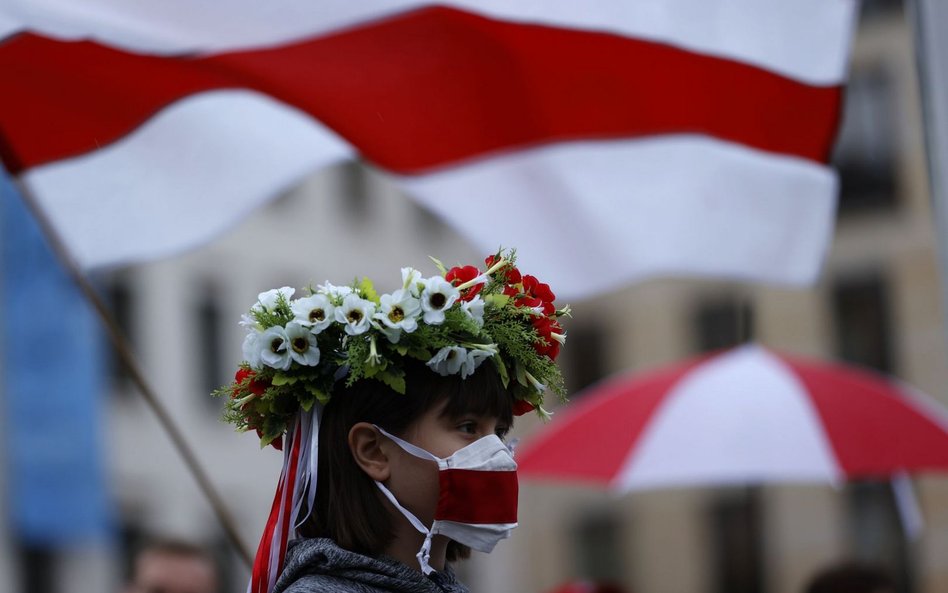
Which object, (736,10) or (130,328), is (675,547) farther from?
(736,10)

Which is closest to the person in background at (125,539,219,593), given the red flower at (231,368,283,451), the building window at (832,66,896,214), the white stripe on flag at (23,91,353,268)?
the white stripe on flag at (23,91,353,268)

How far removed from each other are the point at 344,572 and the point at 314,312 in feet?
1.55

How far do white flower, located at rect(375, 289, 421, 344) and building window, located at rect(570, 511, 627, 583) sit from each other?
81.5 ft

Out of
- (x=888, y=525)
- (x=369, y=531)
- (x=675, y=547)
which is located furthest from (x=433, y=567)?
(x=675, y=547)

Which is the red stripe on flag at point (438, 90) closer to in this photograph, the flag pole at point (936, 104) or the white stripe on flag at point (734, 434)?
the flag pole at point (936, 104)

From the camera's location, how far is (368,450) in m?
2.95

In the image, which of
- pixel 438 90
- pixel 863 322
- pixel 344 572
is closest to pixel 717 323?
pixel 863 322

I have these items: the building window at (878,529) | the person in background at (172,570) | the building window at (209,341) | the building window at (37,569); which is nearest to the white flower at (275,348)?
the person in background at (172,570)

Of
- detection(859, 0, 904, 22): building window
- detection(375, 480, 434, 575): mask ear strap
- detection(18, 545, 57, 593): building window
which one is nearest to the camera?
detection(375, 480, 434, 575): mask ear strap

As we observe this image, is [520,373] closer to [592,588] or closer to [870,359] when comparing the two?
[592,588]

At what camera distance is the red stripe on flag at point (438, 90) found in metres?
4.57

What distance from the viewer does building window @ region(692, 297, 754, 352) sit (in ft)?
86.7

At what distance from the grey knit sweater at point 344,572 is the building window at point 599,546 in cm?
2490

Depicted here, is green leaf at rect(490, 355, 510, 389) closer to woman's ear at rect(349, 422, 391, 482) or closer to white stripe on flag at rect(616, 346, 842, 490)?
woman's ear at rect(349, 422, 391, 482)
